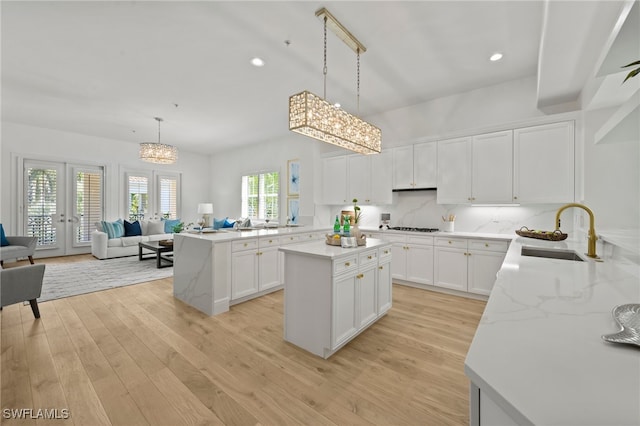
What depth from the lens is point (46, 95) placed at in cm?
436

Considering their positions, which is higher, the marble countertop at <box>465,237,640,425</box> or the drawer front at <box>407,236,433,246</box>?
the marble countertop at <box>465,237,640,425</box>

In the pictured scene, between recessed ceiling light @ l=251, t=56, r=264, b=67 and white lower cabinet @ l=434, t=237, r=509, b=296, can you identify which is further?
white lower cabinet @ l=434, t=237, r=509, b=296

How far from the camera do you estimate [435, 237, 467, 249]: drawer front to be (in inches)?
149

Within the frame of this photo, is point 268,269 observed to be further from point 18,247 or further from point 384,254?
point 18,247

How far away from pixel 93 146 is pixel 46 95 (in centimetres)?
284

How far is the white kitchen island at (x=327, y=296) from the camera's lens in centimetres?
224

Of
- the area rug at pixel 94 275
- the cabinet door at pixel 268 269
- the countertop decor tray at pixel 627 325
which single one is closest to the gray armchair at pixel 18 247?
the area rug at pixel 94 275

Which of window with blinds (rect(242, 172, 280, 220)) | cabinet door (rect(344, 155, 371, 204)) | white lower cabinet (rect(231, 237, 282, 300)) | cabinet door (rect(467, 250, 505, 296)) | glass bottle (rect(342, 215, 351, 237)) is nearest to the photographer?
glass bottle (rect(342, 215, 351, 237))

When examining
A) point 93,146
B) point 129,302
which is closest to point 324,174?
point 129,302

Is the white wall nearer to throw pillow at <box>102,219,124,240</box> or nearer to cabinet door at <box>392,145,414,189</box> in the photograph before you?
throw pillow at <box>102,219,124,240</box>

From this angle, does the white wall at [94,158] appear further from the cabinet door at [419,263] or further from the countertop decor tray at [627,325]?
the countertop decor tray at [627,325]

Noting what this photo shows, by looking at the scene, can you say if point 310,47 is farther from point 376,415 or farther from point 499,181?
point 376,415

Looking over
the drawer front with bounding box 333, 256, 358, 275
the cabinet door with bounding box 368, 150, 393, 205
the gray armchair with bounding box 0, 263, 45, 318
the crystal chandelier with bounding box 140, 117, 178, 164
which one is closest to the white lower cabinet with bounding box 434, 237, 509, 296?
the cabinet door with bounding box 368, 150, 393, 205

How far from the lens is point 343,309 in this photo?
236 cm
